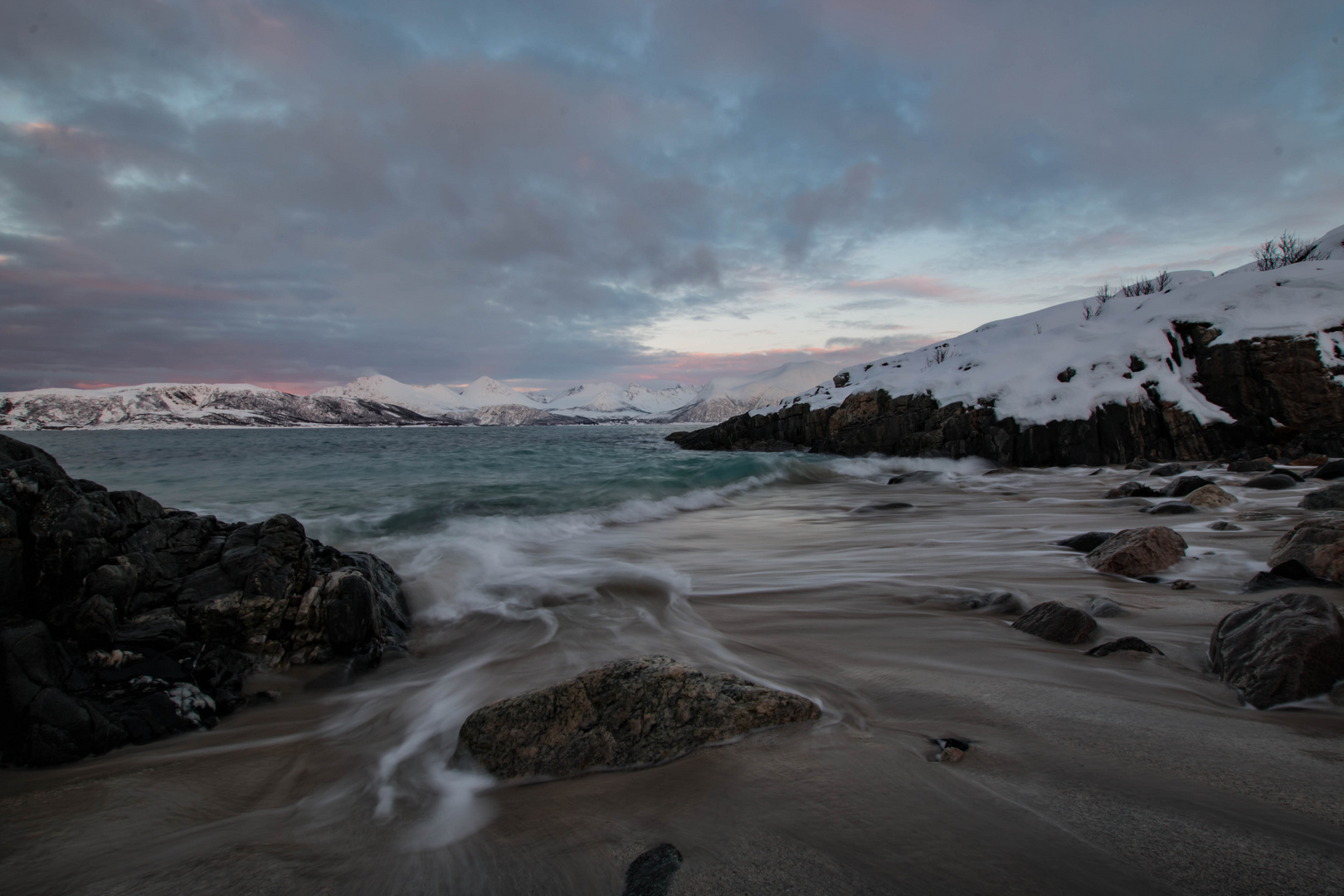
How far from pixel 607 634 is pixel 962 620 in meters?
2.82

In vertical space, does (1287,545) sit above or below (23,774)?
above

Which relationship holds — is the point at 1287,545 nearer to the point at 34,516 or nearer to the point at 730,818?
the point at 730,818

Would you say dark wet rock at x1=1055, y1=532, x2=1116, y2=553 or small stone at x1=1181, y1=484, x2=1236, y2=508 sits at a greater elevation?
small stone at x1=1181, y1=484, x2=1236, y2=508

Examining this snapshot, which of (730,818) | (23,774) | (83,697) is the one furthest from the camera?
(83,697)

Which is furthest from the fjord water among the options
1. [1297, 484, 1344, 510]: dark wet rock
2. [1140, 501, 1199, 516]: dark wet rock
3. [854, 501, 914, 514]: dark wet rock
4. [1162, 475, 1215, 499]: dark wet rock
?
[854, 501, 914, 514]: dark wet rock

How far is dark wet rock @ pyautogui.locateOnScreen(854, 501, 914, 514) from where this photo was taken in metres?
10.5

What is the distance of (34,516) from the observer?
330 centimetres

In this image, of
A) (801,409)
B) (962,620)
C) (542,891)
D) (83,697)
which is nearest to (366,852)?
(542,891)

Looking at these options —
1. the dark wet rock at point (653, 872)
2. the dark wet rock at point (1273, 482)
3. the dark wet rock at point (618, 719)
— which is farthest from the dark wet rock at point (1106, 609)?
the dark wet rock at point (1273, 482)

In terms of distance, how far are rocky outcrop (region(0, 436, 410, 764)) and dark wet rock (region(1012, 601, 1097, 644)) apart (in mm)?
4770

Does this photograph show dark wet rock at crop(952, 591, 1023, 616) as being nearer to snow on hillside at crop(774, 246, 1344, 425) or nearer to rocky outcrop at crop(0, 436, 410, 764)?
rocky outcrop at crop(0, 436, 410, 764)

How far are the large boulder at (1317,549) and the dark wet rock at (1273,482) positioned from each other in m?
5.71

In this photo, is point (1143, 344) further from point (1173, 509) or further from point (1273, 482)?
point (1173, 509)

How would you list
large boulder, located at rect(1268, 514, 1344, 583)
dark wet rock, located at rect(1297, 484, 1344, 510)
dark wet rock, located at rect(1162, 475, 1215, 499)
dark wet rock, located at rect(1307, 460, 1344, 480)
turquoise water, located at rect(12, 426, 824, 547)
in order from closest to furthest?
large boulder, located at rect(1268, 514, 1344, 583) → dark wet rock, located at rect(1297, 484, 1344, 510) → dark wet rock, located at rect(1162, 475, 1215, 499) → dark wet rock, located at rect(1307, 460, 1344, 480) → turquoise water, located at rect(12, 426, 824, 547)
